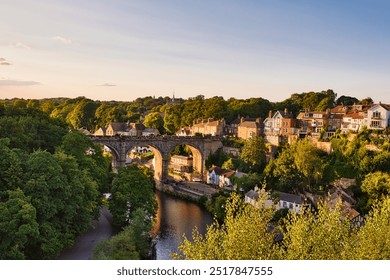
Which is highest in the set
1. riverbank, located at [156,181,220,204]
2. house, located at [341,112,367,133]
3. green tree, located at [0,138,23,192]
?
house, located at [341,112,367,133]

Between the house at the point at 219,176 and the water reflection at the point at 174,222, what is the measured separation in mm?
3071

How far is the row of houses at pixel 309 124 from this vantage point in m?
26.5

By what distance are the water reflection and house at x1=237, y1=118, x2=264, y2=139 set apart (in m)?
9.56

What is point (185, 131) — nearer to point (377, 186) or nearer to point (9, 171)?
point (377, 186)

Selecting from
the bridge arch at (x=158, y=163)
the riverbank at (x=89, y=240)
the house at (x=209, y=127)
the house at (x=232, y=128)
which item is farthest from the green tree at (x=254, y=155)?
the riverbank at (x=89, y=240)

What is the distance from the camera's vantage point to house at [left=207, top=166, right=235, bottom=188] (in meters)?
26.5

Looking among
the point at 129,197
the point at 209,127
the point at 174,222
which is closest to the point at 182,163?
the point at 209,127

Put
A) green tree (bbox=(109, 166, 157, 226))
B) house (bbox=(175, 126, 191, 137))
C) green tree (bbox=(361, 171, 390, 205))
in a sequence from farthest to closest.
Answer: house (bbox=(175, 126, 191, 137)), green tree (bbox=(361, 171, 390, 205)), green tree (bbox=(109, 166, 157, 226))

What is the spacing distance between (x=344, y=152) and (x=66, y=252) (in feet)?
59.4

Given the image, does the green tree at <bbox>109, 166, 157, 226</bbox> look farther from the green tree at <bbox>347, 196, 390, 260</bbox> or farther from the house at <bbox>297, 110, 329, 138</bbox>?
A: the house at <bbox>297, 110, 329, 138</bbox>

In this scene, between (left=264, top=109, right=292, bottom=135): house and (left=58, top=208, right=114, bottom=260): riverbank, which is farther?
(left=264, top=109, right=292, bottom=135): house

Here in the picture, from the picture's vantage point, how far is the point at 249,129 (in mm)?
32906

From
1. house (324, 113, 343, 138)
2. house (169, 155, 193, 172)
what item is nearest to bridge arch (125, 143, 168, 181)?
house (169, 155, 193, 172)

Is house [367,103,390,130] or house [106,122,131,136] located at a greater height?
house [367,103,390,130]
